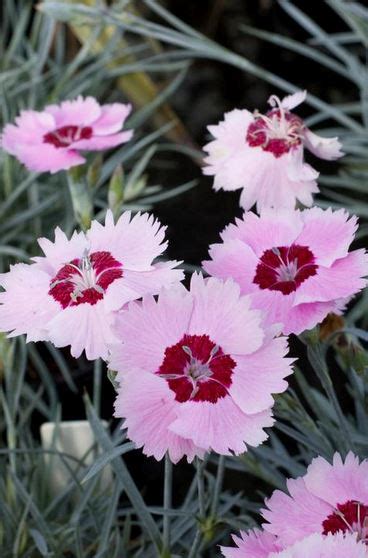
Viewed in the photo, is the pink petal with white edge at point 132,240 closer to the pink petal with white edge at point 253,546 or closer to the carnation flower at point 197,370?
the carnation flower at point 197,370

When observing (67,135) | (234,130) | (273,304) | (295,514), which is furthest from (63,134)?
(295,514)

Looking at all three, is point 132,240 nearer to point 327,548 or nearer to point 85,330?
point 85,330

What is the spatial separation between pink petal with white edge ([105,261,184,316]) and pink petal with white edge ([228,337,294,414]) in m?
0.07

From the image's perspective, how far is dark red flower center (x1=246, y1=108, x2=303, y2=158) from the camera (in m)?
0.85

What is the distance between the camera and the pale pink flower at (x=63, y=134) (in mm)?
990

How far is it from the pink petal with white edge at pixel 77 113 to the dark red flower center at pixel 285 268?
0.41 meters

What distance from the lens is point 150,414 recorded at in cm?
62

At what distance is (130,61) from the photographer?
1971 millimetres

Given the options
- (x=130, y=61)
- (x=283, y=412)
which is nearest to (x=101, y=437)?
(x=283, y=412)

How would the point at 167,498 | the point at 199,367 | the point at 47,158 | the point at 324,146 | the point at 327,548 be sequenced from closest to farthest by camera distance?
the point at 327,548, the point at 199,367, the point at 167,498, the point at 324,146, the point at 47,158

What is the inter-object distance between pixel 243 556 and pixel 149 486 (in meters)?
0.71

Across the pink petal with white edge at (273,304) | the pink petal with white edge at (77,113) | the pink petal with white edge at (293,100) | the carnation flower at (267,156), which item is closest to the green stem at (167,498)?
the pink petal with white edge at (273,304)

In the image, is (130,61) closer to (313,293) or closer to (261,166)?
(261,166)

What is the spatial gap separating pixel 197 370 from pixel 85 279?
110 millimetres
